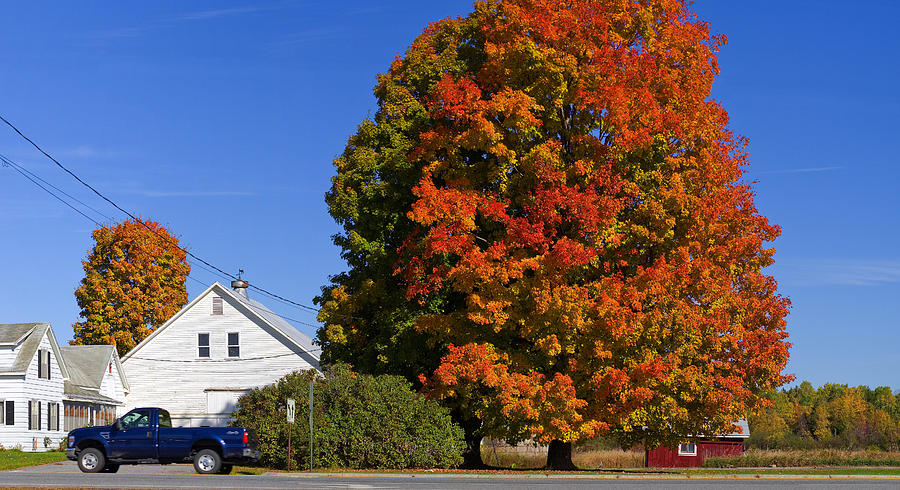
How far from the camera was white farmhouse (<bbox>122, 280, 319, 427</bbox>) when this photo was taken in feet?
176

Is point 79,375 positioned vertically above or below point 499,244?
below

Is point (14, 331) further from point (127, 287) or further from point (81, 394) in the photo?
point (127, 287)

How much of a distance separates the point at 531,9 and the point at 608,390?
493 inches

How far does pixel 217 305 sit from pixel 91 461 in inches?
990

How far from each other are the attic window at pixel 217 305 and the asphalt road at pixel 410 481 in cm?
2573

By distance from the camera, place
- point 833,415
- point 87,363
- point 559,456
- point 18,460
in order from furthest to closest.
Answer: point 833,415 → point 87,363 → point 18,460 → point 559,456

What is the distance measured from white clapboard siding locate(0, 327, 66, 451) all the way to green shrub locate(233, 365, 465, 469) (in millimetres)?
21847

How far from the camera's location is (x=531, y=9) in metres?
32.1

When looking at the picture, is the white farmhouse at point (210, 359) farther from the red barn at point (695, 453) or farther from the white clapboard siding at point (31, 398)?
the red barn at point (695, 453)

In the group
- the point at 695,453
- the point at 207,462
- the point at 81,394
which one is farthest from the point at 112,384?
the point at 695,453

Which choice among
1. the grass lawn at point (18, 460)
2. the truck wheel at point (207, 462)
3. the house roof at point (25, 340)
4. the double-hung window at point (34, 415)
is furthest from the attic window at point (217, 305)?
the truck wheel at point (207, 462)

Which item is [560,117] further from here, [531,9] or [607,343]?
[607,343]

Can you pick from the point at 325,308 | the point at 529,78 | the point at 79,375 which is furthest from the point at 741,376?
the point at 79,375

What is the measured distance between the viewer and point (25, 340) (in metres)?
50.5
